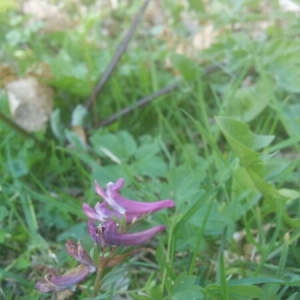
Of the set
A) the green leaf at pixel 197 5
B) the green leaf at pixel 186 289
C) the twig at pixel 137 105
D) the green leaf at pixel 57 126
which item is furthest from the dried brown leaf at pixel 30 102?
the green leaf at pixel 186 289

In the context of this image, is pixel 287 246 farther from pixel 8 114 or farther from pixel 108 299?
pixel 8 114

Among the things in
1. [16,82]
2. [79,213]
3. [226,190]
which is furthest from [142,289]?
[16,82]

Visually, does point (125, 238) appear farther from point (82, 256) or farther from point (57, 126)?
point (57, 126)

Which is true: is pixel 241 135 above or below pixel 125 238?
above

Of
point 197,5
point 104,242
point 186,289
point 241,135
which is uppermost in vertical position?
point 197,5

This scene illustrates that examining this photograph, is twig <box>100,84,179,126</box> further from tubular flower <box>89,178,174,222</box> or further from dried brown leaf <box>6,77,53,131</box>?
tubular flower <box>89,178,174,222</box>

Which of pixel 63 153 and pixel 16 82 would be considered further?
pixel 16 82

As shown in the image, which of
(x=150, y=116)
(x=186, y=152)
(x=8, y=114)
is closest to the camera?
(x=186, y=152)

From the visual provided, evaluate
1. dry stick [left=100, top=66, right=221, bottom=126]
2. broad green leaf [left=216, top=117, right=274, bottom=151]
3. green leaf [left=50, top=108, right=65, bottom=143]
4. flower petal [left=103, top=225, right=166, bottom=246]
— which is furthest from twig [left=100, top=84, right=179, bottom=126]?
flower petal [left=103, top=225, right=166, bottom=246]

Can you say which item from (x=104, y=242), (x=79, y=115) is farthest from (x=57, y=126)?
(x=104, y=242)
